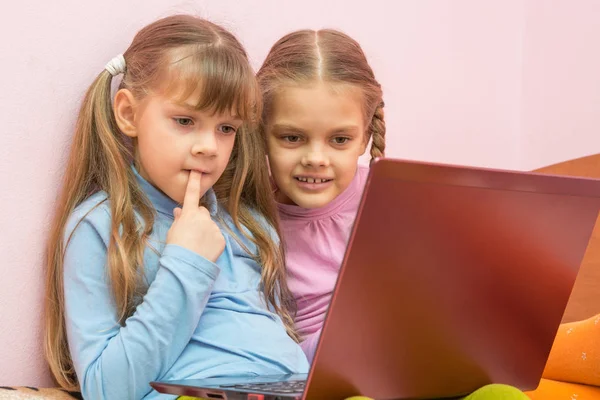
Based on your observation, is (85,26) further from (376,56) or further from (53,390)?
(376,56)

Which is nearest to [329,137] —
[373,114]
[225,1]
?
[373,114]

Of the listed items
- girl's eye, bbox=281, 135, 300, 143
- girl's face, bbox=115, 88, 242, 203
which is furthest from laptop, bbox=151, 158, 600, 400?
girl's eye, bbox=281, 135, 300, 143

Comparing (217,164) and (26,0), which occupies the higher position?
(26,0)

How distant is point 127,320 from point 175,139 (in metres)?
0.22

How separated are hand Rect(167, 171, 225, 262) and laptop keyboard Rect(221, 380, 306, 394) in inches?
7.6

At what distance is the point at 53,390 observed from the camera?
1015mm

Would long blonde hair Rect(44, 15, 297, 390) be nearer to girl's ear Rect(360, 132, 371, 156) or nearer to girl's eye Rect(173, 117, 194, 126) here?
girl's eye Rect(173, 117, 194, 126)

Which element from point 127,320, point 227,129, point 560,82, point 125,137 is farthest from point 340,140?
point 560,82

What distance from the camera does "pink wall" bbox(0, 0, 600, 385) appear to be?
1.02 meters

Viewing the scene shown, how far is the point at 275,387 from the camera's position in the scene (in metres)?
0.85

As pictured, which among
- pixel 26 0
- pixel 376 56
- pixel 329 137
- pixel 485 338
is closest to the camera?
pixel 485 338

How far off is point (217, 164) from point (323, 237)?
0.91 ft

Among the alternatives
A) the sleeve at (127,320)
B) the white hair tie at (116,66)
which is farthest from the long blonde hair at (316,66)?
the sleeve at (127,320)

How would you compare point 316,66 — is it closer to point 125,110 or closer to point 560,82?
point 125,110
